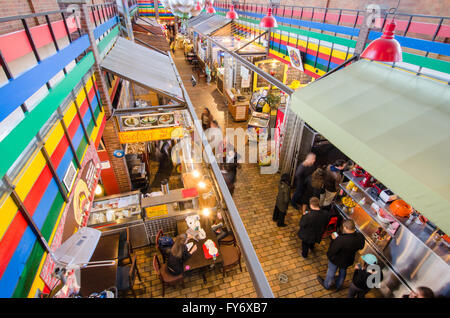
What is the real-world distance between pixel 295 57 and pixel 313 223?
6490mm

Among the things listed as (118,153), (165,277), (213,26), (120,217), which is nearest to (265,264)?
(165,277)

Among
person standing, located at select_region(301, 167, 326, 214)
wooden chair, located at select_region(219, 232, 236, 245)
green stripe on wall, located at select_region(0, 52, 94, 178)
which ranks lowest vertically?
wooden chair, located at select_region(219, 232, 236, 245)

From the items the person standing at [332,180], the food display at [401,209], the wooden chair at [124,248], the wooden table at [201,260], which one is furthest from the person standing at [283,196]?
the wooden chair at [124,248]

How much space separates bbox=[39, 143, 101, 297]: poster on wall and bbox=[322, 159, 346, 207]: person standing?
562 cm

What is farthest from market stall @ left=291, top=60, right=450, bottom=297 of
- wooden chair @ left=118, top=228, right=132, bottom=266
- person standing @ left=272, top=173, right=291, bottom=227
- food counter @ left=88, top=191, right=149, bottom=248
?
wooden chair @ left=118, top=228, right=132, bottom=266

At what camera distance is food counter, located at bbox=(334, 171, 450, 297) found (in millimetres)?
4078

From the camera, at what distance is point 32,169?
258cm

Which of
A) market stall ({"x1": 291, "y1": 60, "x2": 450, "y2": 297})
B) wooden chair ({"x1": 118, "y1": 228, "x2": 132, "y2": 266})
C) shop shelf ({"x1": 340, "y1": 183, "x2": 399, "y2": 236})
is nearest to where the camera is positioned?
Result: market stall ({"x1": 291, "y1": 60, "x2": 450, "y2": 297})

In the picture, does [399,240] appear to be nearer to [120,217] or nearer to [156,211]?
[156,211]

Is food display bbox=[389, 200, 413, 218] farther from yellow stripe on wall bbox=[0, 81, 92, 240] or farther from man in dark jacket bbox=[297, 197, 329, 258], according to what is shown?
yellow stripe on wall bbox=[0, 81, 92, 240]

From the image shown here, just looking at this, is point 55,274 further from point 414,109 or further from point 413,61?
point 413,61

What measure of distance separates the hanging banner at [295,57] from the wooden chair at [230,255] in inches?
271

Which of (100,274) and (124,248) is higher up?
(100,274)

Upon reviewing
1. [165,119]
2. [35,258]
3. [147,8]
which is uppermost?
[147,8]
